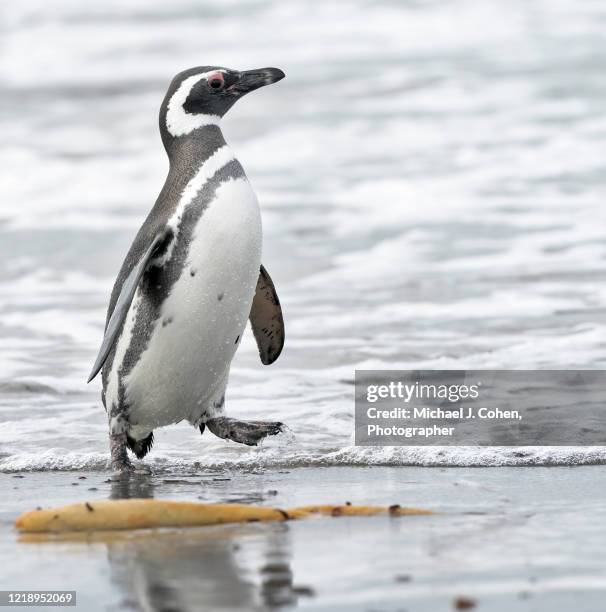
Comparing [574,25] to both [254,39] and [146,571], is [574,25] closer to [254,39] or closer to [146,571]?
[254,39]

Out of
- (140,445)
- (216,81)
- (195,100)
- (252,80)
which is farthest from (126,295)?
(252,80)

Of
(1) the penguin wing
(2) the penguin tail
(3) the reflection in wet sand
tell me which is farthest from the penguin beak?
(3) the reflection in wet sand

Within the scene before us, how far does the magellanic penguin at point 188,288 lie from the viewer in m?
5.11

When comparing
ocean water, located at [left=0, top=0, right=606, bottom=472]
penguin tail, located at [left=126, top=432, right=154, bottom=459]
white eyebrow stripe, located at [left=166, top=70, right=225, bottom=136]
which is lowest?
ocean water, located at [left=0, top=0, right=606, bottom=472]

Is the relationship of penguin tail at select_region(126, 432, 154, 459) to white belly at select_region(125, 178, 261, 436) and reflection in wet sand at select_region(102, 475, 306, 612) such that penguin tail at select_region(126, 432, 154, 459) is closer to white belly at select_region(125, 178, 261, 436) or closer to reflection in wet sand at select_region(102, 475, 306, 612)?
white belly at select_region(125, 178, 261, 436)

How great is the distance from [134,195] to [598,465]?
34.4 ft

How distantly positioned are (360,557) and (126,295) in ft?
6.61

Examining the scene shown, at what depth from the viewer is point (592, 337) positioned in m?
7.79

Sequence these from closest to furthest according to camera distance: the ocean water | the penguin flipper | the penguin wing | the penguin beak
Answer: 1. the penguin flipper
2. the penguin beak
3. the penguin wing
4. the ocean water

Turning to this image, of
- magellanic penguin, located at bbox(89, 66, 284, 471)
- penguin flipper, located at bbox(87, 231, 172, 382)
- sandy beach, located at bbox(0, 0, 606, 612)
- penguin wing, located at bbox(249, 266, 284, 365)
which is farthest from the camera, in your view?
penguin wing, located at bbox(249, 266, 284, 365)

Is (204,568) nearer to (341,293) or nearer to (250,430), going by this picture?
(250,430)

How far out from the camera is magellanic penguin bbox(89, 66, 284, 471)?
5.11 meters

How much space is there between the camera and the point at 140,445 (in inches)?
219

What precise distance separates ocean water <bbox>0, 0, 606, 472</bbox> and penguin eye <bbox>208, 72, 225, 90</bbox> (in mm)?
1385
